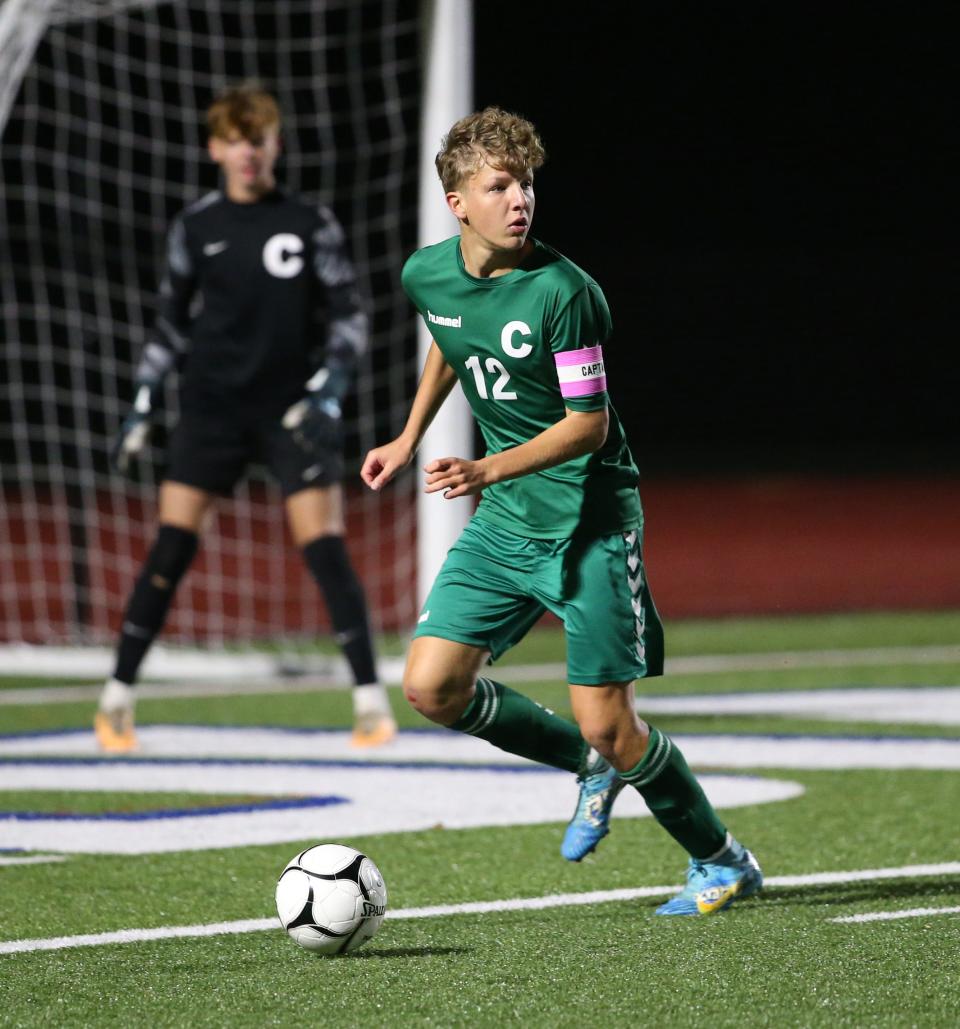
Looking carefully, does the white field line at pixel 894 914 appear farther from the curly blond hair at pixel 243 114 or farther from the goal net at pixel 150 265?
the goal net at pixel 150 265

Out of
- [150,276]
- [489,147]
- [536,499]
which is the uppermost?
[489,147]

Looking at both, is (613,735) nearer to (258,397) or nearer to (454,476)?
(454,476)

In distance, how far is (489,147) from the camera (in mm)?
4172

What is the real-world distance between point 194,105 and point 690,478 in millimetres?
8477

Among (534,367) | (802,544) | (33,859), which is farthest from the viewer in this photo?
(802,544)

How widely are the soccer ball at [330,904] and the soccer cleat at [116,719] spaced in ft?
10.5

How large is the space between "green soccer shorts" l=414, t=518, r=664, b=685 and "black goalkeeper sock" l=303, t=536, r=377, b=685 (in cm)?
256

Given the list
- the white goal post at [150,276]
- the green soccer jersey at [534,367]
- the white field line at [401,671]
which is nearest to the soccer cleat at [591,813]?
the green soccer jersey at [534,367]

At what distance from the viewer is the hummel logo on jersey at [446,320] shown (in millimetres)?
4285

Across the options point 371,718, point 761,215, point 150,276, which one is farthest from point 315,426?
point 761,215

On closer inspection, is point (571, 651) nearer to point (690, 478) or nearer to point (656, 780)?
point (656, 780)

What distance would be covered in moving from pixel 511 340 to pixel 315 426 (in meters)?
2.79

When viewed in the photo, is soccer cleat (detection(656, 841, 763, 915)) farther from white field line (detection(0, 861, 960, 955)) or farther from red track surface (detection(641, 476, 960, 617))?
red track surface (detection(641, 476, 960, 617))

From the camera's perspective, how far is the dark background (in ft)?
88.7
